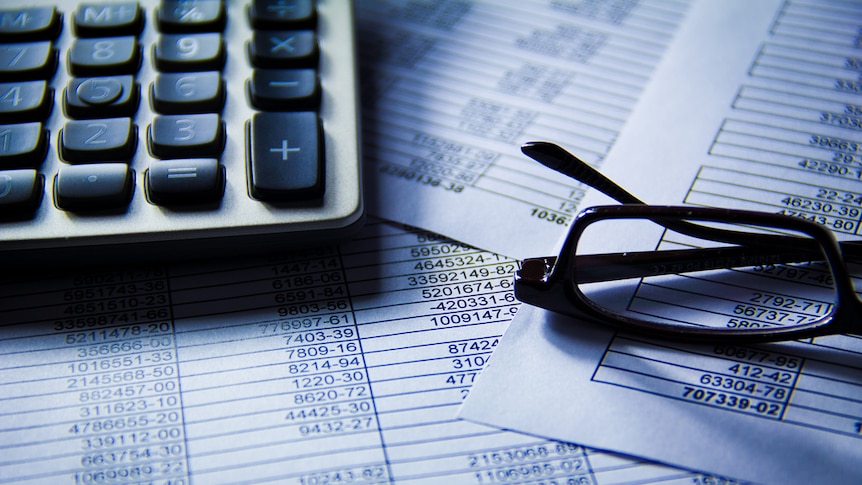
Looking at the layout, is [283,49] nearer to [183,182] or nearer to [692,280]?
[183,182]

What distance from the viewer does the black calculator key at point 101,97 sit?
0.44 metres

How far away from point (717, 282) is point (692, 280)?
13 mm

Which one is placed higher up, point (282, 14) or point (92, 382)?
point (282, 14)

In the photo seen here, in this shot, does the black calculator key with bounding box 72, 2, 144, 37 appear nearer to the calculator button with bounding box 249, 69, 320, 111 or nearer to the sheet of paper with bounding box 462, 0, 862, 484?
the calculator button with bounding box 249, 69, 320, 111

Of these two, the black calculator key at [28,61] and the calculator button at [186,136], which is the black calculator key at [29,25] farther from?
the calculator button at [186,136]

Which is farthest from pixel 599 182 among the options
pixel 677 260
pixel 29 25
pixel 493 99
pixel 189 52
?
pixel 29 25

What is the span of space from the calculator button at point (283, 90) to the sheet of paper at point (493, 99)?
7cm

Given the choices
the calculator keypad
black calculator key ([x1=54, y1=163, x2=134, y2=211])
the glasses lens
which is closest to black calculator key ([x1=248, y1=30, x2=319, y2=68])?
the calculator keypad

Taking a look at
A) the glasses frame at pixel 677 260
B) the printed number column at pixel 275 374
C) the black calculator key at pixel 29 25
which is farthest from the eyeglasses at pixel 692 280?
the black calculator key at pixel 29 25

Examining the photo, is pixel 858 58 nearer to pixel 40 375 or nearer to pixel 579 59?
pixel 579 59

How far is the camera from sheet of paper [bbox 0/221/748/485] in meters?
0.35

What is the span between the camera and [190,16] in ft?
1.61

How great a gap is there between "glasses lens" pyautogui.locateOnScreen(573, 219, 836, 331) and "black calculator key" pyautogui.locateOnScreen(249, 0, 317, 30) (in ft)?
0.83

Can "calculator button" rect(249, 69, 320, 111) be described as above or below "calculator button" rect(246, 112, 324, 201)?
above
